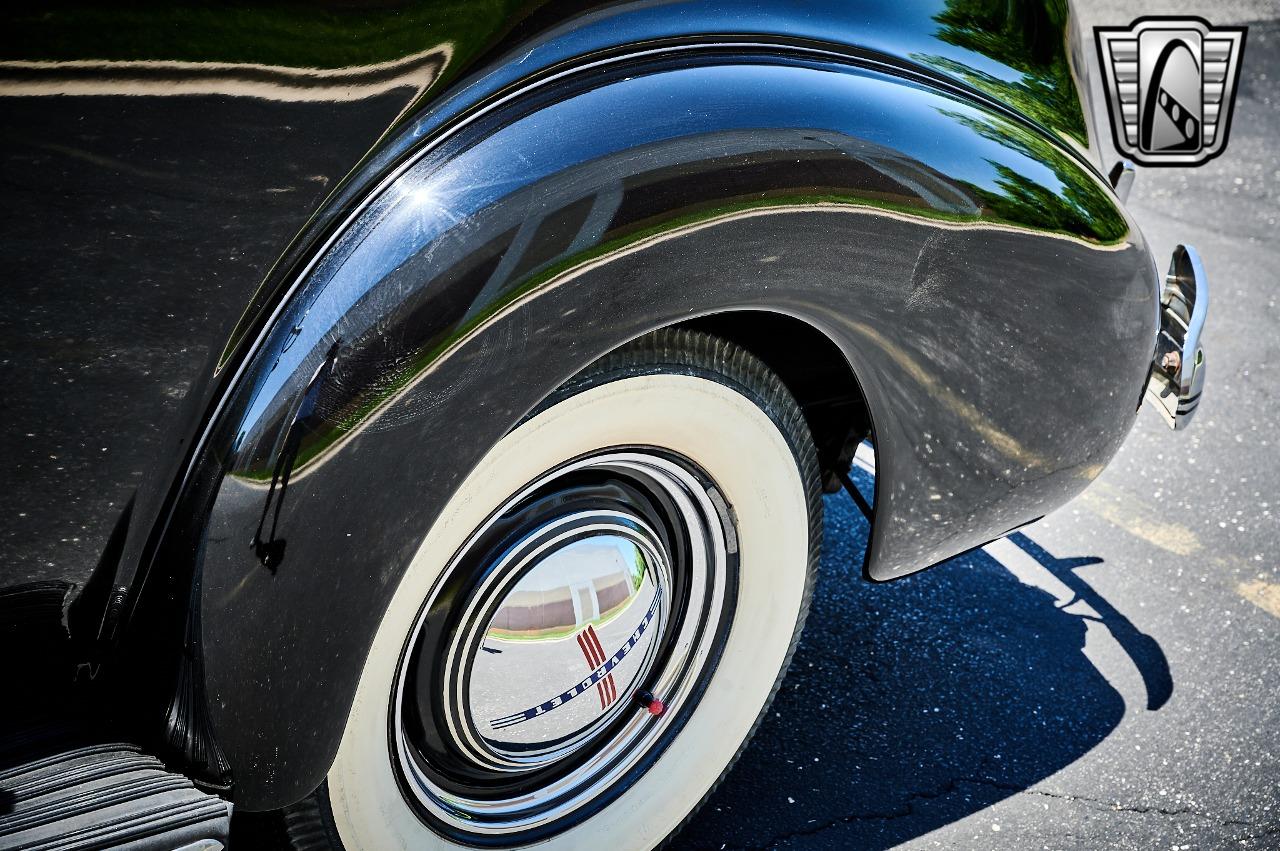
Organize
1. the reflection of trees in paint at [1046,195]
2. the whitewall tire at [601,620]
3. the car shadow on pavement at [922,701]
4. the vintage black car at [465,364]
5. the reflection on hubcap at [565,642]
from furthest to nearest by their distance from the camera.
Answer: the car shadow on pavement at [922,701]
the reflection of trees in paint at [1046,195]
the reflection on hubcap at [565,642]
the whitewall tire at [601,620]
the vintage black car at [465,364]

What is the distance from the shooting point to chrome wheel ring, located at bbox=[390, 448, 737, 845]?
1.38 m

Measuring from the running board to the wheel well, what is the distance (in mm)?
796

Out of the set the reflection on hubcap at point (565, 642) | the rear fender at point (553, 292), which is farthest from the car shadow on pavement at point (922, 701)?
the rear fender at point (553, 292)

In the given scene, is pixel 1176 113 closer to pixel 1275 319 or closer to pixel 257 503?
pixel 1275 319

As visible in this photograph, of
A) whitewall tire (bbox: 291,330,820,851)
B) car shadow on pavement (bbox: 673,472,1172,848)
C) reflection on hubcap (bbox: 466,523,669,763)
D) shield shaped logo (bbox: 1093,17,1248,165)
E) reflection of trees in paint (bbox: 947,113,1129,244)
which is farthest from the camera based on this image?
shield shaped logo (bbox: 1093,17,1248,165)

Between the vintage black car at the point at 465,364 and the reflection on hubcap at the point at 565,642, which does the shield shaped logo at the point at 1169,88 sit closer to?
the vintage black car at the point at 465,364

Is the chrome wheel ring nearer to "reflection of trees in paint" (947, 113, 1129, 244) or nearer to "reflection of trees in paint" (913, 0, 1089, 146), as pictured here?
"reflection of trees in paint" (947, 113, 1129, 244)

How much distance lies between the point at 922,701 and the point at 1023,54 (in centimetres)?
127

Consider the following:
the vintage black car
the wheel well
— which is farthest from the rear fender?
the wheel well

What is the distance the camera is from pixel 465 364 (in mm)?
1114

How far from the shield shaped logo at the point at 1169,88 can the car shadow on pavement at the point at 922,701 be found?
1.49m

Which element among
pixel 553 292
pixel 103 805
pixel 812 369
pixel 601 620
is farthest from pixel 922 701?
pixel 103 805

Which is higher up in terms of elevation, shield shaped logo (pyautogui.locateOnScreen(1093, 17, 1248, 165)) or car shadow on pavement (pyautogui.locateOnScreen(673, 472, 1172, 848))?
shield shaped logo (pyautogui.locateOnScreen(1093, 17, 1248, 165))

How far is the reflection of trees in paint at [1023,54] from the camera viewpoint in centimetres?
161
